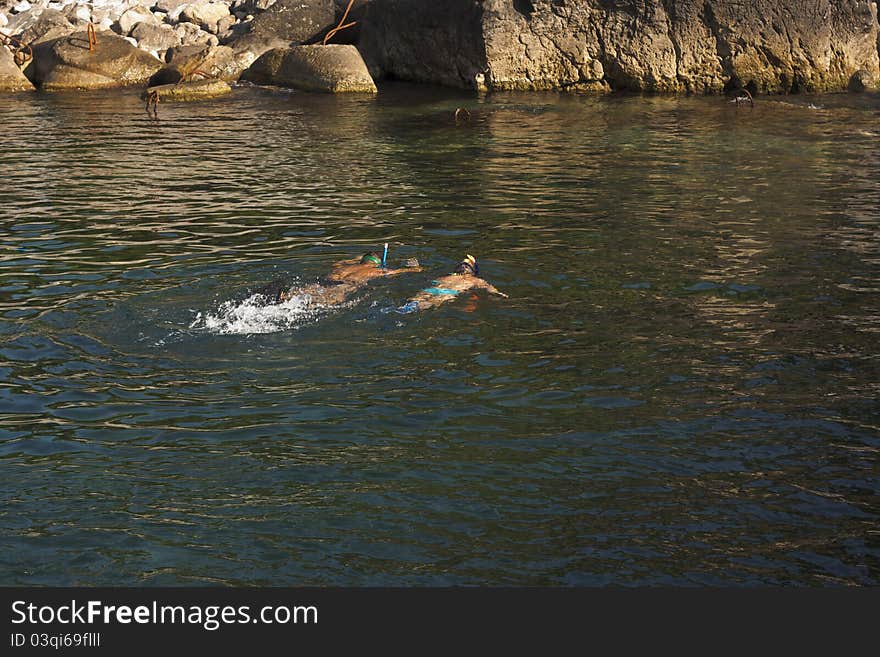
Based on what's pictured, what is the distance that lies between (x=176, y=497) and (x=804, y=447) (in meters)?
5.01

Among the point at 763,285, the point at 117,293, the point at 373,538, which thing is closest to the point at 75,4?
the point at 117,293

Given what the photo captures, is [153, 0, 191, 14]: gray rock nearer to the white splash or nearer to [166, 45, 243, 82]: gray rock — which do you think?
[166, 45, 243, 82]: gray rock

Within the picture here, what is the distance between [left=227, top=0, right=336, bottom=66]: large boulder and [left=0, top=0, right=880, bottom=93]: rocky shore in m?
0.04

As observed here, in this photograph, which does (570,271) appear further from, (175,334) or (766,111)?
(766,111)

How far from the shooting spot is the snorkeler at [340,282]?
A: 470 inches

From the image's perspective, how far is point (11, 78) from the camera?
32.6 meters

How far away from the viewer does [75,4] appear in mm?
38625

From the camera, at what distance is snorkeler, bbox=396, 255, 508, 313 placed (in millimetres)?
12016

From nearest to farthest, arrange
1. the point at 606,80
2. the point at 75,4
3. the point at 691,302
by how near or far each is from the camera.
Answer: the point at 691,302 < the point at 606,80 < the point at 75,4

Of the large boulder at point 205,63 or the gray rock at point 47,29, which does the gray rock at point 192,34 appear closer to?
the large boulder at point 205,63

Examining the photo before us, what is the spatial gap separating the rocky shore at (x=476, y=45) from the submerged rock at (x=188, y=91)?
1242 millimetres

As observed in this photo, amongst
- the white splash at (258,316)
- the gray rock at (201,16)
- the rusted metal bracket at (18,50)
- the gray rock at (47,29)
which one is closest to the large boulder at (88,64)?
the rusted metal bracket at (18,50)

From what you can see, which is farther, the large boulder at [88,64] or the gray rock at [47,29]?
the gray rock at [47,29]

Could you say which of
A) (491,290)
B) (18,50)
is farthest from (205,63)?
(491,290)
